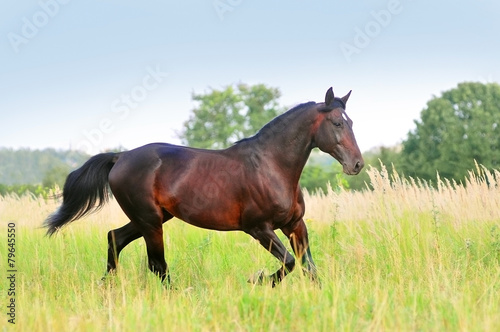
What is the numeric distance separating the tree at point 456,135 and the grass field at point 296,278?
21.5 m

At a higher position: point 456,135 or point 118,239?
point 456,135

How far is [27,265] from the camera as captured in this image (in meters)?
7.15

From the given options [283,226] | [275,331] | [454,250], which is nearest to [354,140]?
[283,226]

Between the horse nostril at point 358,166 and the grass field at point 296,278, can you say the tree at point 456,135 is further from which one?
the horse nostril at point 358,166

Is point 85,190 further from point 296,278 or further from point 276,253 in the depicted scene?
point 296,278

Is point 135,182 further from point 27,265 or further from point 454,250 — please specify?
point 454,250

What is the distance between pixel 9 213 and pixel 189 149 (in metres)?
7.84

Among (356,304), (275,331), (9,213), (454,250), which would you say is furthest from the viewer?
(9,213)

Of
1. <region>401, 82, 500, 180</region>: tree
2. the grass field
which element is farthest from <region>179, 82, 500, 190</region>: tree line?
the grass field

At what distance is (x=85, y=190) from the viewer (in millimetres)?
6227

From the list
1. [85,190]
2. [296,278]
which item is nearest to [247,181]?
[296,278]

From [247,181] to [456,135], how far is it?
2896 centimetres

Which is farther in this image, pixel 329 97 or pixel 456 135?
pixel 456 135

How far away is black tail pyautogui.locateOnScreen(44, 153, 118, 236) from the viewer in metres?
6.19
